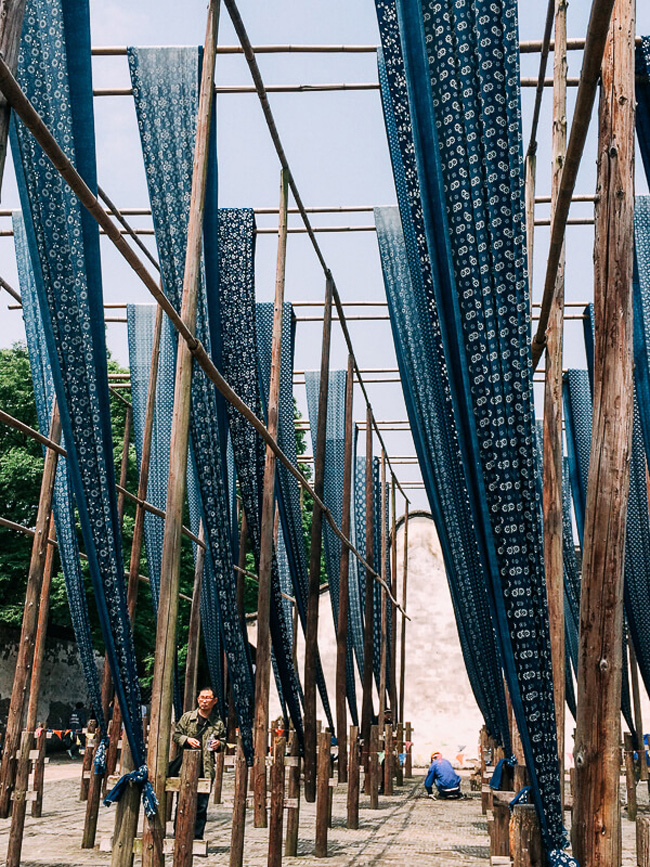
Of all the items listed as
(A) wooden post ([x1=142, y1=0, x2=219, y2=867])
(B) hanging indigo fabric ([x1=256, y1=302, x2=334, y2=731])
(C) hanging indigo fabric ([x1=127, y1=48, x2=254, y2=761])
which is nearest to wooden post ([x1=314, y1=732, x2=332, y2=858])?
(B) hanging indigo fabric ([x1=256, y1=302, x2=334, y2=731])

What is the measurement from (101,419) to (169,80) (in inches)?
105

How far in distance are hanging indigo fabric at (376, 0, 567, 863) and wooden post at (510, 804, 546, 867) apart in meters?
0.04

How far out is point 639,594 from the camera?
9.70 metres

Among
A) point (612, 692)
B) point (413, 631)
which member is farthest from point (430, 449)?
point (413, 631)

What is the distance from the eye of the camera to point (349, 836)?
8.92 m

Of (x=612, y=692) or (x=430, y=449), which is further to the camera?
(x=430, y=449)

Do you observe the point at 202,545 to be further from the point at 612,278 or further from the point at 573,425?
the point at 612,278

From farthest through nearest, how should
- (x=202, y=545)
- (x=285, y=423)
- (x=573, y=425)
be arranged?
(x=573, y=425) < (x=202, y=545) < (x=285, y=423)

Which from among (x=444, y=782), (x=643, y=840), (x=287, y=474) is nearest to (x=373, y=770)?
(x=444, y=782)

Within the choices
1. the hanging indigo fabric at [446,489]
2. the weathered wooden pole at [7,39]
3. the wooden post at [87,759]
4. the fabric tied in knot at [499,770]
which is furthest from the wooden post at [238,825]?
the weathered wooden pole at [7,39]

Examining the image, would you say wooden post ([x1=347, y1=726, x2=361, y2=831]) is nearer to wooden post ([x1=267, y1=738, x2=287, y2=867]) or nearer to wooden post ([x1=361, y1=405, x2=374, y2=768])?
wooden post ([x1=267, y1=738, x2=287, y2=867])

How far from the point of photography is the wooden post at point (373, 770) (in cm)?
1162

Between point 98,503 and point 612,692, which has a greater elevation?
point 98,503

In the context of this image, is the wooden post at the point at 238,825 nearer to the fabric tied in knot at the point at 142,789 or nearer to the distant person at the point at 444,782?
the fabric tied in knot at the point at 142,789
